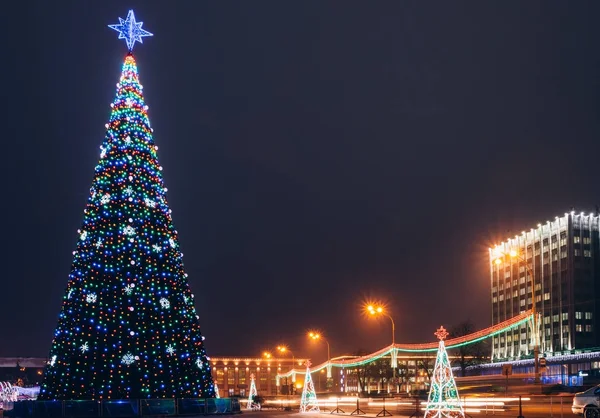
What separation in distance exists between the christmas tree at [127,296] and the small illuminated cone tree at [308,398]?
14.4 m

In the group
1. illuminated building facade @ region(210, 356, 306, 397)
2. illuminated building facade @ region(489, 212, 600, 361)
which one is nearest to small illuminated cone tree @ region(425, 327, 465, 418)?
illuminated building facade @ region(489, 212, 600, 361)

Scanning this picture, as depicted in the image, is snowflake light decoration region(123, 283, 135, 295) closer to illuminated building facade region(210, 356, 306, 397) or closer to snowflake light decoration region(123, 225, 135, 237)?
snowflake light decoration region(123, 225, 135, 237)

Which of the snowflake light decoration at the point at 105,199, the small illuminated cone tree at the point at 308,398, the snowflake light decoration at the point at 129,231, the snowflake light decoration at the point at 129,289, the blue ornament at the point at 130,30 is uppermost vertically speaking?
the blue ornament at the point at 130,30

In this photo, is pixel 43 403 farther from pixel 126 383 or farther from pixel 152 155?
pixel 152 155

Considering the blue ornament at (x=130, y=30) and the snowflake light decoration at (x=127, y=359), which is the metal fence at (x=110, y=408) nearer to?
the snowflake light decoration at (x=127, y=359)

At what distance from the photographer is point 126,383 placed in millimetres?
36594

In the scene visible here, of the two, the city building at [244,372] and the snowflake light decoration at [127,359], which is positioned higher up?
the snowflake light decoration at [127,359]

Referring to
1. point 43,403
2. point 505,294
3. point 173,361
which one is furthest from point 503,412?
point 505,294

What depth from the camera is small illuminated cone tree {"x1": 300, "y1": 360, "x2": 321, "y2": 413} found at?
5281 centimetres

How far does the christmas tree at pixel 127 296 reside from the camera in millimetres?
36531

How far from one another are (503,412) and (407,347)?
136ft

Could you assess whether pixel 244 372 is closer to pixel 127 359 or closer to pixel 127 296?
pixel 127 359

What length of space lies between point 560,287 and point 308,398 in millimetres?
99163

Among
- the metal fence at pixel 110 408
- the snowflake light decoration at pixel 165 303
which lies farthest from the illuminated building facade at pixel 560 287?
the snowflake light decoration at pixel 165 303
